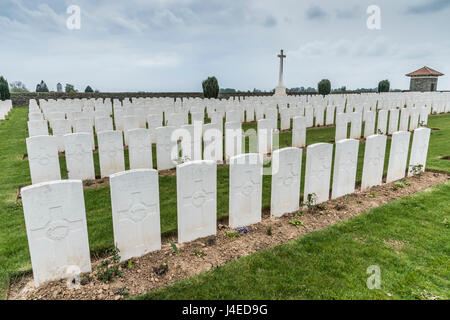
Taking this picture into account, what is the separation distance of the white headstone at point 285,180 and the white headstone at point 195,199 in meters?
1.00

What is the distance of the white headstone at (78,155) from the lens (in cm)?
573

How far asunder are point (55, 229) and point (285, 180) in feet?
9.74

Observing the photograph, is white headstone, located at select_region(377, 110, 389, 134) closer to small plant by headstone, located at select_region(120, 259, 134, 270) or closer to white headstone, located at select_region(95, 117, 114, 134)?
white headstone, located at select_region(95, 117, 114, 134)

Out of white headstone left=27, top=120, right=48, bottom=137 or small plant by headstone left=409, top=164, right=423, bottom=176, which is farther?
white headstone left=27, top=120, right=48, bottom=137

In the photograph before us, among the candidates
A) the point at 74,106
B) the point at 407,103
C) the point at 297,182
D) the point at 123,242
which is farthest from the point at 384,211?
the point at 407,103

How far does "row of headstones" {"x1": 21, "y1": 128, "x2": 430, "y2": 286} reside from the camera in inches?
105

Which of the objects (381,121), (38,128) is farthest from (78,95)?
(381,121)

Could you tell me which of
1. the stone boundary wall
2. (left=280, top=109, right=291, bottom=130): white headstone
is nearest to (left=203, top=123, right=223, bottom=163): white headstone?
(left=280, top=109, right=291, bottom=130): white headstone

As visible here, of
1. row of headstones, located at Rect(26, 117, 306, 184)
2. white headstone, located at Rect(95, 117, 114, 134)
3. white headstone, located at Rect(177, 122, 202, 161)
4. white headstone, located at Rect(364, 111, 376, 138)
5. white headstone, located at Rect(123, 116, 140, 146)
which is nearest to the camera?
row of headstones, located at Rect(26, 117, 306, 184)

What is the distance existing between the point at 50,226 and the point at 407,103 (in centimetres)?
2118

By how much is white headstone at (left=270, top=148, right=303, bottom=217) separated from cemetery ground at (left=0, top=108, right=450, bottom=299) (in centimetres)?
27

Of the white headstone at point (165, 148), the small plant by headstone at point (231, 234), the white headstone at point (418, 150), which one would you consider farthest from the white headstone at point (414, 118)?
the small plant by headstone at point (231, 234)

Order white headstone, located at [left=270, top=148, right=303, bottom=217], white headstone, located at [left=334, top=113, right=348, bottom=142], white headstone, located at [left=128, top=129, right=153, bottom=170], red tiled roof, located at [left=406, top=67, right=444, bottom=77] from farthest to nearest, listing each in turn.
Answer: red tiled roof, located at [left=406, top=67, right=444, bottom=77] < white headstone, located at [left=334, top=113, right=348, bottom=142] < white headstone, located at [left=128, top=129, right=153, bottom=170] < white headstone, located at [left=270, top=148, right=303, bottom=217]
